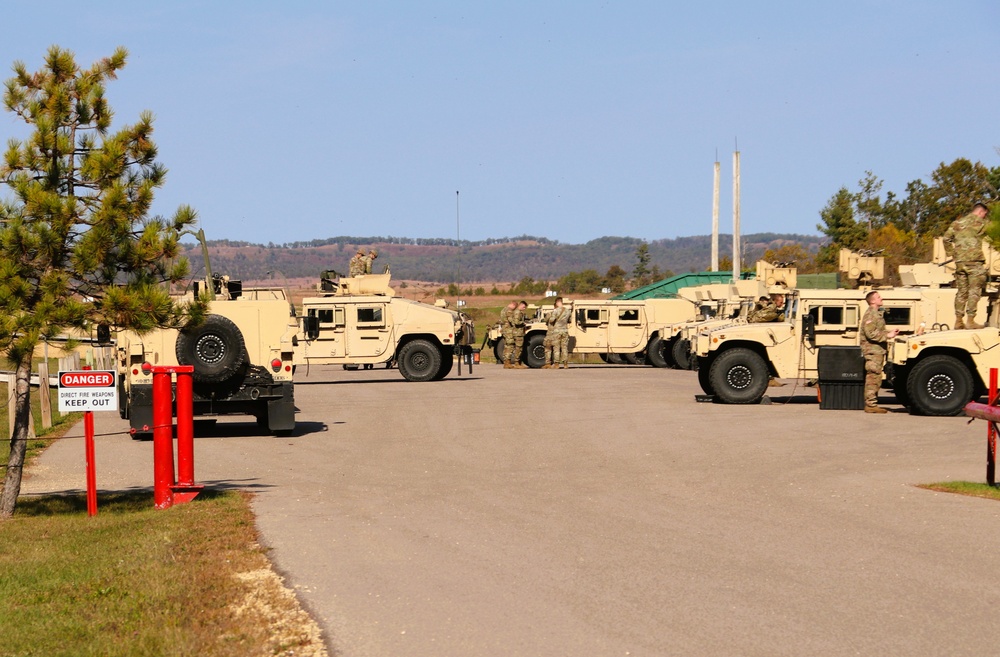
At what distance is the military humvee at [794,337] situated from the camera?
67.2 ft

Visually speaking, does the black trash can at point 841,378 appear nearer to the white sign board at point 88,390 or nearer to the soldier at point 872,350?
the soldier at point 872,350

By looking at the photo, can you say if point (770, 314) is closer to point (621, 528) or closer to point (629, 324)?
point (629, 324)

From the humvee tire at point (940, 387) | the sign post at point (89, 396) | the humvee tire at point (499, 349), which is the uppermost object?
the sign post at point (89, 396)

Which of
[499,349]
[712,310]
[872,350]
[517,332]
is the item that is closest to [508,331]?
[517,332]

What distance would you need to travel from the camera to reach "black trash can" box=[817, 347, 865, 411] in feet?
63.5

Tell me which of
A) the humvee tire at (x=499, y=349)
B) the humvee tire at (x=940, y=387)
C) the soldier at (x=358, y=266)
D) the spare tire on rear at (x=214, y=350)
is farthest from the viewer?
the humvee tire at (x=499, y=349)

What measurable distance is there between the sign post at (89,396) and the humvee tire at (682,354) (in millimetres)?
22332

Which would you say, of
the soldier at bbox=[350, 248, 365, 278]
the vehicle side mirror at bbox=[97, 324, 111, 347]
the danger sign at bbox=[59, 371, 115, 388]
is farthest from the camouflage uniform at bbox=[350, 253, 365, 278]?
the danger sign at bbox=[59, 371, 115, 388]

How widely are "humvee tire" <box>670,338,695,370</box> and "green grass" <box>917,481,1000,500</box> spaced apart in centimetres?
2027

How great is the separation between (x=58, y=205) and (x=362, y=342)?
18544 mm

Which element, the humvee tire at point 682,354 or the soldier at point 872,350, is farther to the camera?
the humvee tire at point 682,354

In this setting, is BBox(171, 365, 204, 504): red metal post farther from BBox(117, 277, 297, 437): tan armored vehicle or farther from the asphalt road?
BBox(117, 277, 297, 437): tan armored vehicle

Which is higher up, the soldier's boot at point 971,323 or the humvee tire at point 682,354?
the soldier's boot at point 971,323

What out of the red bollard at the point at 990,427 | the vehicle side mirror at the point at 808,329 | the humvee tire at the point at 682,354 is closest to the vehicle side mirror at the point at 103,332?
the red bollard at the point at 990,427
